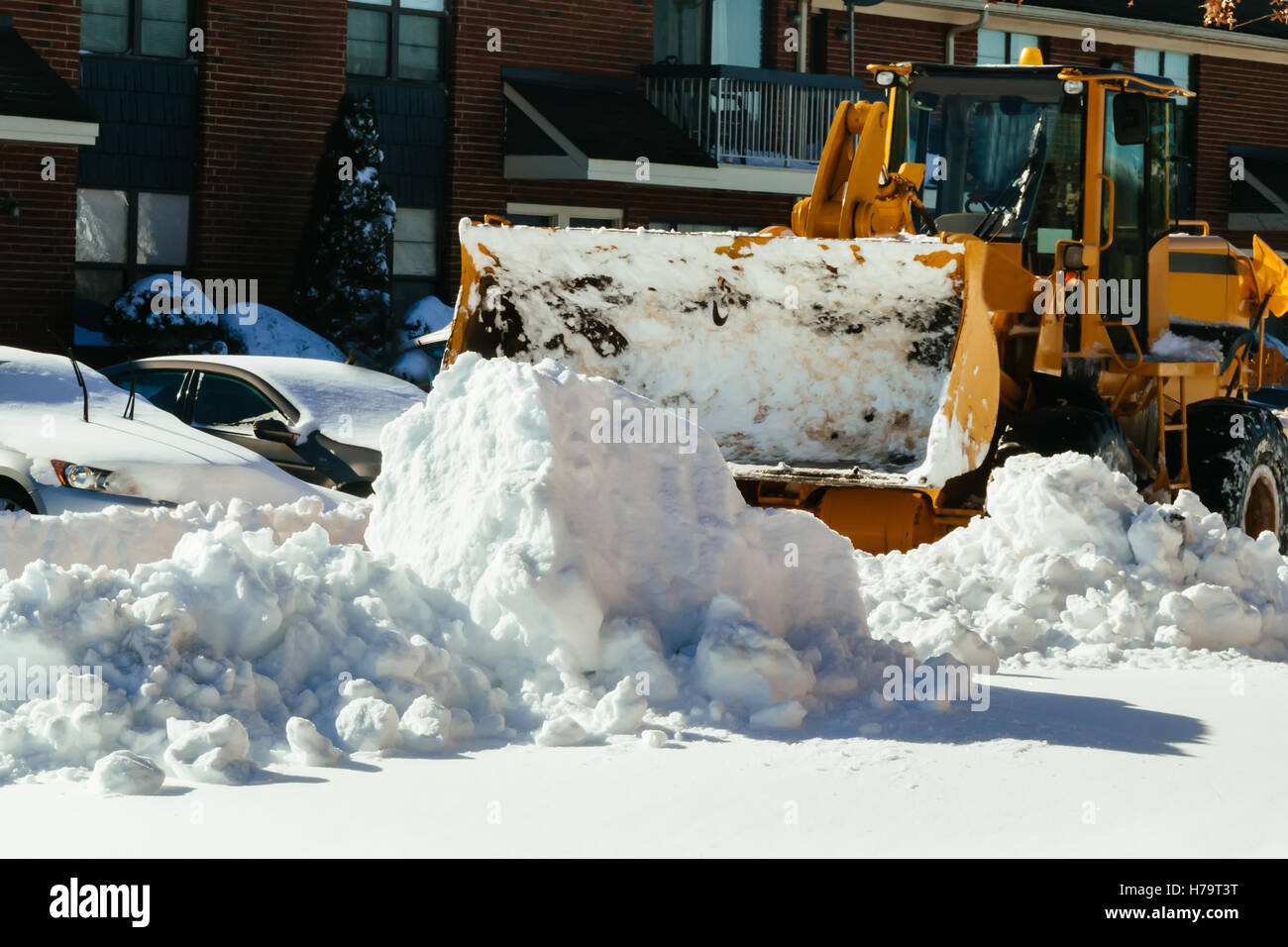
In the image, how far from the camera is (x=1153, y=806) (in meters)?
5.22

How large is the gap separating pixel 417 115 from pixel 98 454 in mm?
12680

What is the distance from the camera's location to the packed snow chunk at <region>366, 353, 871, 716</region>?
6.10 metres

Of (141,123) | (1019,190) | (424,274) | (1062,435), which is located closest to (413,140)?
(424,274)

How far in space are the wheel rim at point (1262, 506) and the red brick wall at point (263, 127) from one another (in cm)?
1196

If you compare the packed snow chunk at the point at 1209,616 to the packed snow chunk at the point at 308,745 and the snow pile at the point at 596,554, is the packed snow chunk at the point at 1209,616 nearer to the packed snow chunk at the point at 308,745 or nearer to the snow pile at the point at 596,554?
the snow pile at the point at 596,554

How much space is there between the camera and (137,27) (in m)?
19.4

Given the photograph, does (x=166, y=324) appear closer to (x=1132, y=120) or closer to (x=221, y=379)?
(x=221, y=379)

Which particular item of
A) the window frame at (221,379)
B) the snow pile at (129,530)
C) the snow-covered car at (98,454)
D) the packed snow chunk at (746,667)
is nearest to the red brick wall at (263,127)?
the window frame at (221,379)

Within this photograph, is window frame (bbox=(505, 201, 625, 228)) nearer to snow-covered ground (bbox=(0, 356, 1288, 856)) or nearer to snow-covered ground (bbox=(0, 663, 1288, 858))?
snow-covered ground (bbox=(0, 356, 1288, 856))

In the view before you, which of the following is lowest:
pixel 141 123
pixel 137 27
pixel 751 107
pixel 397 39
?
pixel 141 123

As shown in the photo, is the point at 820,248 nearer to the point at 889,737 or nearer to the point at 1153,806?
the point at 889,737

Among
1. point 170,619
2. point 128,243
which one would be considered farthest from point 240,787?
point 128,243

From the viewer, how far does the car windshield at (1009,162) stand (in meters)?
10.1

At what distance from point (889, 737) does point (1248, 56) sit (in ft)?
82.4
